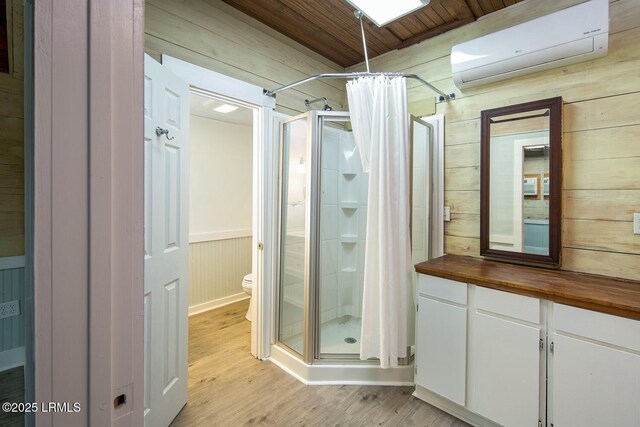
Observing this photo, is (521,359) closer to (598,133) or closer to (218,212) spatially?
(598,133)

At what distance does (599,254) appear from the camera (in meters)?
1.69

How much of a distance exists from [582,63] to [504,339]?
65.1 inches

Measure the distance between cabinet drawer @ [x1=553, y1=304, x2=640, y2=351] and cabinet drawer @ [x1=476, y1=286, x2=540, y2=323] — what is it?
9 centimetres

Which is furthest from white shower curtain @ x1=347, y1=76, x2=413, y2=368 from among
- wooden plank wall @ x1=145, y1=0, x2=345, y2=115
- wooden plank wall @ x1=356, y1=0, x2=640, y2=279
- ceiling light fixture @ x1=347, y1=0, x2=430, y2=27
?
wooden plank wall @ x1=145, y1=0, x2=345, y2=115

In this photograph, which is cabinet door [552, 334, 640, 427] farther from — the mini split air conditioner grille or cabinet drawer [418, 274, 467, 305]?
the mini split air conditioner grille

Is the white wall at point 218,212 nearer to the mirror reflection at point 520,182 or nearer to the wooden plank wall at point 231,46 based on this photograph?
the wooden plank wall at point 231,46

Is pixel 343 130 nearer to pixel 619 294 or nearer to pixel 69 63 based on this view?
pixel 619 294

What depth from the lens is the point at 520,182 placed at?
6.24 ft

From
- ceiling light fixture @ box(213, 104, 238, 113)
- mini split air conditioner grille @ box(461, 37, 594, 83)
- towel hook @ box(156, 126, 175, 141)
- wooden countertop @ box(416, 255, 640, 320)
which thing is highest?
ceiling light fixture @ box(213, 104, 238, 113)

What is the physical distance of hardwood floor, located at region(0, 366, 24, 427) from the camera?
45 cm

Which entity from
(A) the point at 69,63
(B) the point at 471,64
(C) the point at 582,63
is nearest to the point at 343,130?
(B) the point at 471,64

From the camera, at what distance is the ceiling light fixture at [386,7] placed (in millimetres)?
1713

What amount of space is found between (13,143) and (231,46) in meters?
1.95

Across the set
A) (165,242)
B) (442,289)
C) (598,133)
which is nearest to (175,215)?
(165,242)
